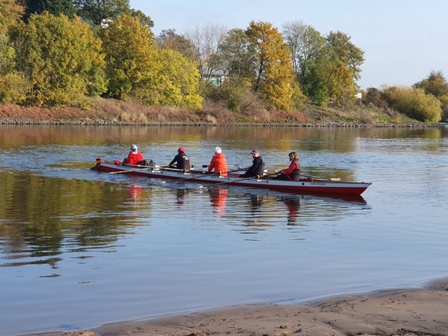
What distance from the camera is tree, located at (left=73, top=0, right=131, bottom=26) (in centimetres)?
9969

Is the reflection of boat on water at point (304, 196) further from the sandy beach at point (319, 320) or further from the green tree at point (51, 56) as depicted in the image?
the green tree at point (51, 56)

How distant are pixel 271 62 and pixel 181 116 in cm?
1518

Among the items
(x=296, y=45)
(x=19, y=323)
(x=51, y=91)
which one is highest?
(x=296, y=45)

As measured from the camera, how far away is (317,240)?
15641mm

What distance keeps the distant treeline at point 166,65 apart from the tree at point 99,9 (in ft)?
0.48

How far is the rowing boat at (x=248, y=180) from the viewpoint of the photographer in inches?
938

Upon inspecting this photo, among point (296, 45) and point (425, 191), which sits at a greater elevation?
point (296, 45)

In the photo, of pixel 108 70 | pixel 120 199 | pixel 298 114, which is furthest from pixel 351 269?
pixel 298 114

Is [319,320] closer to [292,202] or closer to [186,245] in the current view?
[186,245]

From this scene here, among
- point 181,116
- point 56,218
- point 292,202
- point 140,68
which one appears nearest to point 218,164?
point 292,202

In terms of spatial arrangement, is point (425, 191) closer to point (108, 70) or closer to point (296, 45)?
point (108, 70)

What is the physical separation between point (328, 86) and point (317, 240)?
299 feet

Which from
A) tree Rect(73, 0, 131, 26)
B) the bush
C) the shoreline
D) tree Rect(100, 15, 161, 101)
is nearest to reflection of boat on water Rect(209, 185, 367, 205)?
the shoreline

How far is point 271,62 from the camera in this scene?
90.2m
